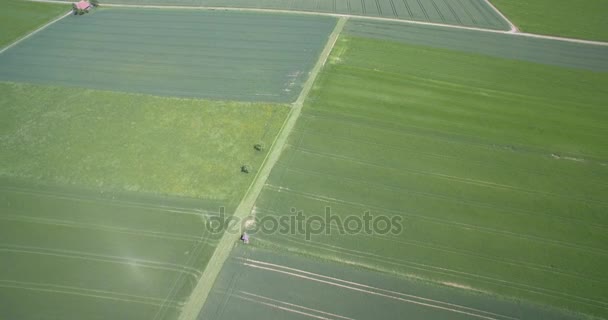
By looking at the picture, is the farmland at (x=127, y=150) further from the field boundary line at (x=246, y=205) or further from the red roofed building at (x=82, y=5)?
the red roofed building at (x=82, y=5)

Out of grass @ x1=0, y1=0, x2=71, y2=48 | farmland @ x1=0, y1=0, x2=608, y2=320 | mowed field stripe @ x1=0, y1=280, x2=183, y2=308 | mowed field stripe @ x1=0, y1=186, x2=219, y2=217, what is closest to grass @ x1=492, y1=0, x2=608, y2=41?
farmland @ x1=0, y1=0, x2=608, y2=320

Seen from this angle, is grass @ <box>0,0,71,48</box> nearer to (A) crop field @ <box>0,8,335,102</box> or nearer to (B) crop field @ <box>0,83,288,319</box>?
(A) crop field @ <box>0,8,335,102</box>

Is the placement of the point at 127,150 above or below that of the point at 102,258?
above

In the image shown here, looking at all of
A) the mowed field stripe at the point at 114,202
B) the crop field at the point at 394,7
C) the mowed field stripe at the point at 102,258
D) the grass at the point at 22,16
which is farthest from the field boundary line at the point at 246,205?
the grass at the point at 22,16

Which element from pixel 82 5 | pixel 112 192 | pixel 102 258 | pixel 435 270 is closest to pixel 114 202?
pixel 112 192

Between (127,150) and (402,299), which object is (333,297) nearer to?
(402,299)

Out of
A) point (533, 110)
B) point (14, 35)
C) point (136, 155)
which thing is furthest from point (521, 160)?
point (14, 35)
